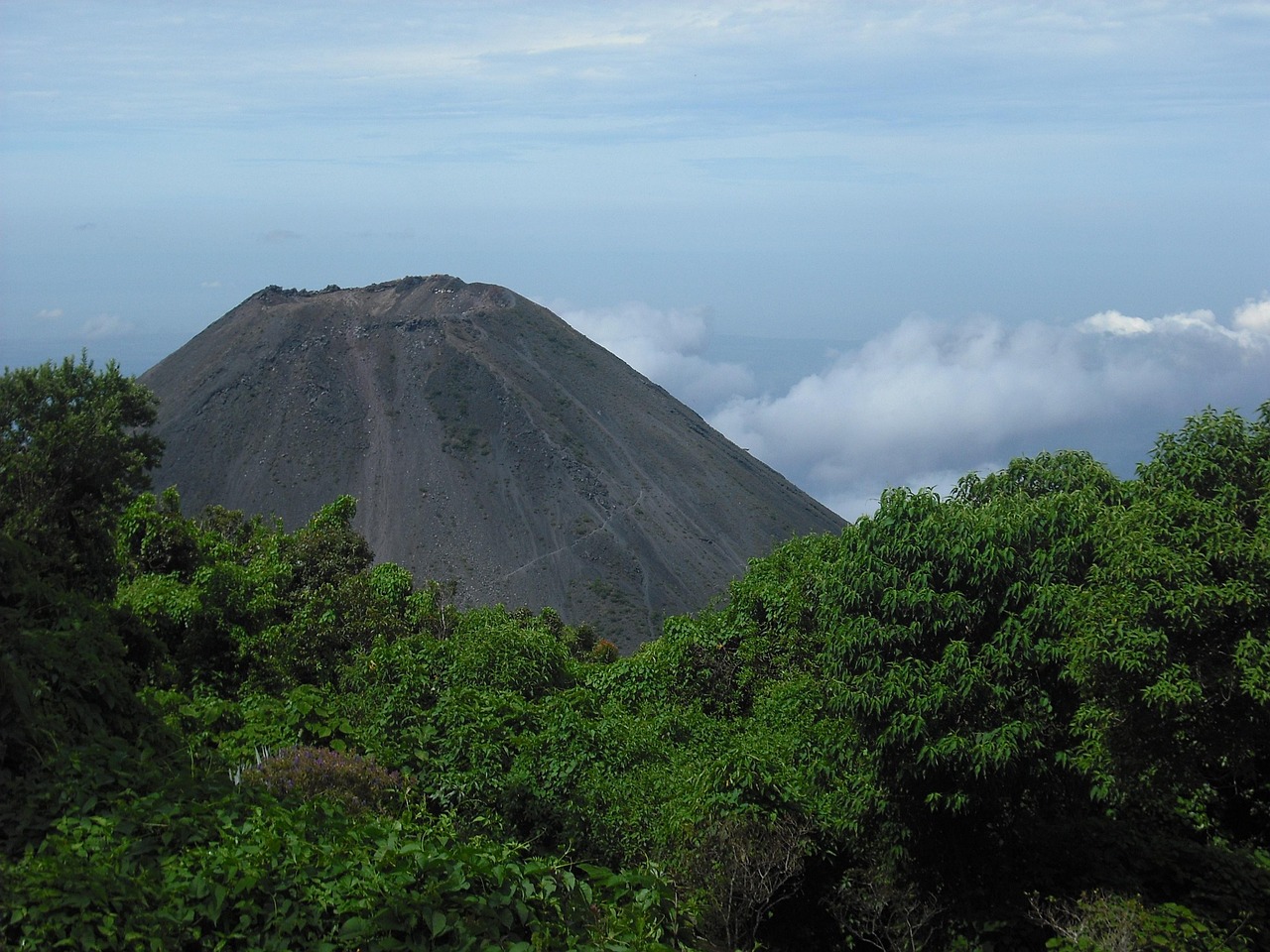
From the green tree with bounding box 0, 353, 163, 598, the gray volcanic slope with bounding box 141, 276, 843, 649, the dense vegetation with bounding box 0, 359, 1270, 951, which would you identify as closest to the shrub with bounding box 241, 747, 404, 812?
the dense vegetation with bounding box 0, 359, 1270, 951

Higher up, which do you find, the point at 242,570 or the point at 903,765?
the point at 242,570

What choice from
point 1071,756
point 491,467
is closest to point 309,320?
point 491,467

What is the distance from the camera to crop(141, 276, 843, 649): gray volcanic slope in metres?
69.8

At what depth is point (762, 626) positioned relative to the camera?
46.0 ft

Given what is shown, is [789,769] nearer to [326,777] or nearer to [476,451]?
[326,777]

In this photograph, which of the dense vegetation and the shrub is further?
the shrub

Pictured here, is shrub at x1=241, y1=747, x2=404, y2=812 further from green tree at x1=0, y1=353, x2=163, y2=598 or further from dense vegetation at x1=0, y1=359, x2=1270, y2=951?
green tree at x1=0, y1=353, x2=163, y2=598

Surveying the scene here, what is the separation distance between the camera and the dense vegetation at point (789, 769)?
4461 mm

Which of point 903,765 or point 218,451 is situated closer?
point 903,765

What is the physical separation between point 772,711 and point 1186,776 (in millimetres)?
4494

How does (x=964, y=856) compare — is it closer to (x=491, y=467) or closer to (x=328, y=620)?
(x=328, y=620)

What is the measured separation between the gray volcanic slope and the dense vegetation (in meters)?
51.5

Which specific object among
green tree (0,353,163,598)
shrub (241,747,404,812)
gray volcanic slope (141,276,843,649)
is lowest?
shrub (241,747,404,812)

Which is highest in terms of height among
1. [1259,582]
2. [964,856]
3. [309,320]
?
[309,320]
